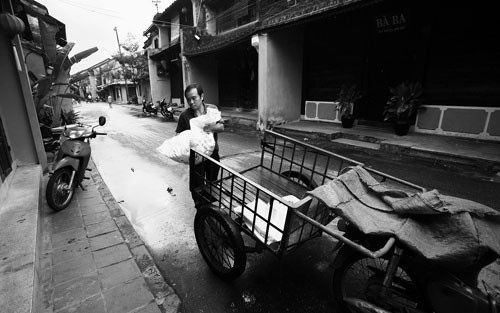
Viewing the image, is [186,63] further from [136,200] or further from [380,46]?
[136,200]

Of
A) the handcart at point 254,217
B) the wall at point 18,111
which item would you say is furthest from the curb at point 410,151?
the wall at point 18,111

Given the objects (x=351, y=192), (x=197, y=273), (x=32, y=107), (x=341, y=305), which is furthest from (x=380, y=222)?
(x=32, y=107)

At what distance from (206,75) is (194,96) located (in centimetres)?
1514

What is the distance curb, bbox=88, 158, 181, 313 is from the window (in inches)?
58.9

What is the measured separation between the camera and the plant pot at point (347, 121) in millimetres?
8969

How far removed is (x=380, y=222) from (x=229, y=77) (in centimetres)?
1638

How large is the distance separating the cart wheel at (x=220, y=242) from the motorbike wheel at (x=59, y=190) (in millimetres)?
2489

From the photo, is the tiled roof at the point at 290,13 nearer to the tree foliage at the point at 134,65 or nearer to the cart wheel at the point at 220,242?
the cart wheel at the point at 220,242

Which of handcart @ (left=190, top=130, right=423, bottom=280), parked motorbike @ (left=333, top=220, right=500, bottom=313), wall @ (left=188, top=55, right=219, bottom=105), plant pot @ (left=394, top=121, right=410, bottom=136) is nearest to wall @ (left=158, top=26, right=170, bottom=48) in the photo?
wall @ (left=188, top=55, right=219, bottom=105)

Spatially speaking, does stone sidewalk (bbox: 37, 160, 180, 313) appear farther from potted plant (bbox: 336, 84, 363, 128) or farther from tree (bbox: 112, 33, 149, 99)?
tree (bbox: 112, 33, 149, 99)

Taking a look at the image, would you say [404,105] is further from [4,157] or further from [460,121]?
[4,157]

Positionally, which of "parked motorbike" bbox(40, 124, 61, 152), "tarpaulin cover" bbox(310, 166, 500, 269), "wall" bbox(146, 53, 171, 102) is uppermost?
"wall" bbox(146, 53, 171, 102)

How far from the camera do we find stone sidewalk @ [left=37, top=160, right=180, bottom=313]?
2.13 metres

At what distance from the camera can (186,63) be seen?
16.3m
